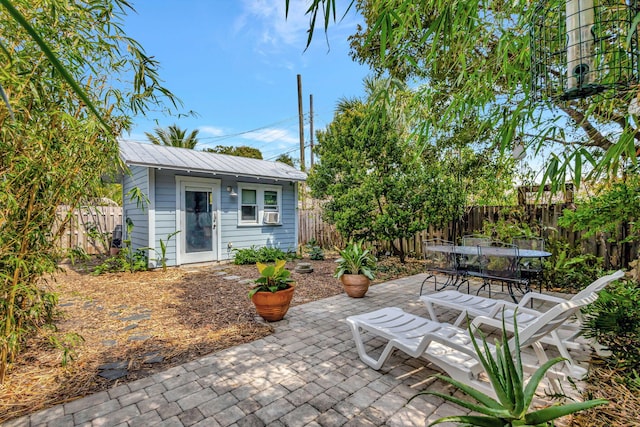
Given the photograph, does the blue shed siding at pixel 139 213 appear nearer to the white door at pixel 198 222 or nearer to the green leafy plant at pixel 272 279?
the white door at pixel 198 222

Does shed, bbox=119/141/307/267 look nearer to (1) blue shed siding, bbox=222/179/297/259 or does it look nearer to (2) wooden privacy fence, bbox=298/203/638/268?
(1) blue shed siding, bbox=222/179/297/259

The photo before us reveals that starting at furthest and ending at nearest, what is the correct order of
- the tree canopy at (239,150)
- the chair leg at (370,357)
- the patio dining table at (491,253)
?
→ the tree canopy at (239,150) < the patio dining table at (491,253) < the chair leg at (370,357)

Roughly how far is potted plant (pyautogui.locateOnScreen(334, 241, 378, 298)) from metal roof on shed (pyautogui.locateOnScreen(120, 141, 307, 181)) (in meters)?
4.20

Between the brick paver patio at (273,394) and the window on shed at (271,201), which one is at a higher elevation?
the window on shed at (271,201)

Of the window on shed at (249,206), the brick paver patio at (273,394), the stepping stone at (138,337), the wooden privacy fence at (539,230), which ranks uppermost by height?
the window on shed at (249,206)

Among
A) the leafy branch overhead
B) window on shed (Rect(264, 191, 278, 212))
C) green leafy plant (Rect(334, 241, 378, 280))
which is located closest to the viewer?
the leafy branch overhead

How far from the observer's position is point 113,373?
8.89 ft

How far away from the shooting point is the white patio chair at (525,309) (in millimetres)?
2877

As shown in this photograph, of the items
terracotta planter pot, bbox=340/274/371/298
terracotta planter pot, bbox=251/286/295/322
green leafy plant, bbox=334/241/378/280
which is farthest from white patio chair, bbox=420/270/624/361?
terracotta planter pot, bbox=251/286/295/322

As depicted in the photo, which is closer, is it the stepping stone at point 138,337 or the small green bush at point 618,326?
the small green bush at point 618,326

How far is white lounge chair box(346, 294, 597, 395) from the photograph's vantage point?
2.17m

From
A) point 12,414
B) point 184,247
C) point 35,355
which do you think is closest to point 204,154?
point 184,247

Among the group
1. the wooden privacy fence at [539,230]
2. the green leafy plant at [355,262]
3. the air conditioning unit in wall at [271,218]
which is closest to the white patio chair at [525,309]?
the green leafy plant at [355,262]

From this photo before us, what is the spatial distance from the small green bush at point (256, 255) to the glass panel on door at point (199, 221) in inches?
30.7
